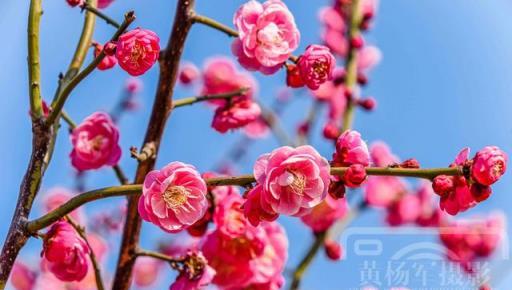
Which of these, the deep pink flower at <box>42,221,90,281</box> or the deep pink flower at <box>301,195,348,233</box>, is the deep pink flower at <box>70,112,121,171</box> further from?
the deep pink flower at <box>301,195,348,233</box>

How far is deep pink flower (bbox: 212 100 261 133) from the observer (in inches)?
48.8

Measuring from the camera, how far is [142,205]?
841 mm

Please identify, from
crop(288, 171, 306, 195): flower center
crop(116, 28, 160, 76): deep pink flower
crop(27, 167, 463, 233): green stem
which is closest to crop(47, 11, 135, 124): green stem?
crop(116, 28, 160, 76): deep pink flower

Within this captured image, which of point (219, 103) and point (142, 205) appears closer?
point (142, 205)

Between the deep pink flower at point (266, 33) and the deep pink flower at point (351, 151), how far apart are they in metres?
0.34

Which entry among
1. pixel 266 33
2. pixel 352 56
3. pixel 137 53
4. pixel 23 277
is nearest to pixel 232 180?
pixel 137 53

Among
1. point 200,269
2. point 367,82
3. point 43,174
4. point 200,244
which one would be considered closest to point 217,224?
point 200,244

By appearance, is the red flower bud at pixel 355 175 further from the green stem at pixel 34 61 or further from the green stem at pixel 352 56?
the green stem at pixel 352 56

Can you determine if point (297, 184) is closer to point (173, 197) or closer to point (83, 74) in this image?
point (173, 197)

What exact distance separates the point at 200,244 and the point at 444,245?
2.31 feet

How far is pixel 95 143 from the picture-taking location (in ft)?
3.98

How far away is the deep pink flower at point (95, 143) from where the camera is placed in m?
1.21

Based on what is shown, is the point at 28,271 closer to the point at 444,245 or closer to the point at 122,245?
the point at 122,245

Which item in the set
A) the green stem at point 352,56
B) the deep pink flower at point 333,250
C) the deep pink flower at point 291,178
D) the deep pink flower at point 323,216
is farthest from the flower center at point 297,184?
the green stem at point 352,56
